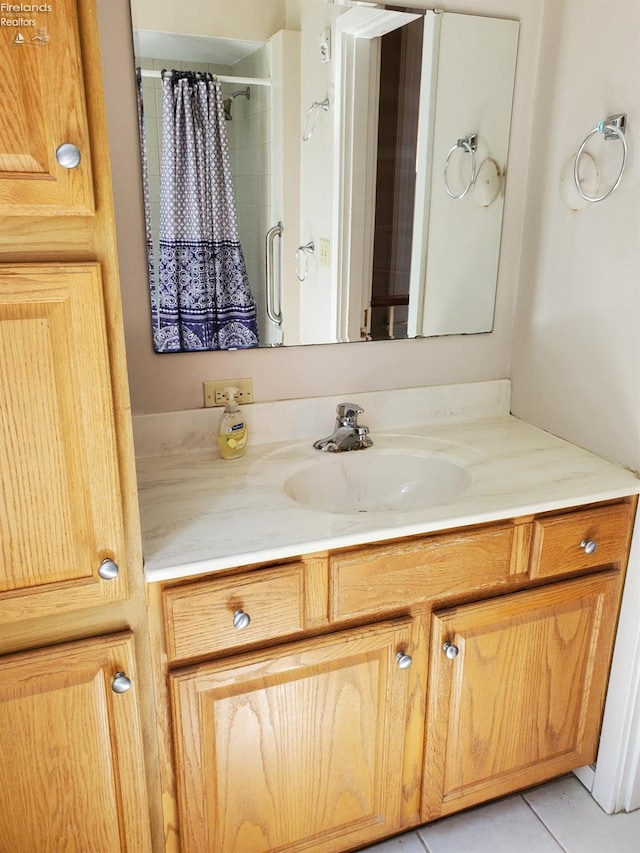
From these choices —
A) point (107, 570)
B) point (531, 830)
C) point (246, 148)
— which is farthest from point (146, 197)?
point (531, 830)

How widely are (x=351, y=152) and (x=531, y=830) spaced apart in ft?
5.50

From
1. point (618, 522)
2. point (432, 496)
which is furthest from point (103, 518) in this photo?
point (618, 522)

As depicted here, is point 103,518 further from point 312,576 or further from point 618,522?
point 618,522

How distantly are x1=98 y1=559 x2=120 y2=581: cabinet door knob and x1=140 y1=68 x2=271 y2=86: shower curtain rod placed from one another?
0.99 meters

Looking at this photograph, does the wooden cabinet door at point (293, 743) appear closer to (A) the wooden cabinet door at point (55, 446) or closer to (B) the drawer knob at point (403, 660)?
(B) the drawer knob at point (403, 660)

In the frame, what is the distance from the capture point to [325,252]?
5.49 feet

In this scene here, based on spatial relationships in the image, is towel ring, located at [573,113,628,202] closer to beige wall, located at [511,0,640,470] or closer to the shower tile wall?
beige wall, located at [511,0,640,470]

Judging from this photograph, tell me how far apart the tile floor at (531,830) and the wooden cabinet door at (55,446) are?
1045 millimetres

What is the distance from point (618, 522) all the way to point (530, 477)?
0.22 metres

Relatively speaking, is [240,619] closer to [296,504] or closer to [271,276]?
[296,504]

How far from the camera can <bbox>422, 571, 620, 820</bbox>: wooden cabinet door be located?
4.91ft

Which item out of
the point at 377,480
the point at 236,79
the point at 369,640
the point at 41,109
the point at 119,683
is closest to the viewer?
the point at 41,109

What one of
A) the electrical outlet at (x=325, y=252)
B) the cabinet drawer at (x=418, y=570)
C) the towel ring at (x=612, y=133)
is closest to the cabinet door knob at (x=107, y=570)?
the cabinet drawer at (x=418, y=570)

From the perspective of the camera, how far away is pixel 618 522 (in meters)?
1.55
